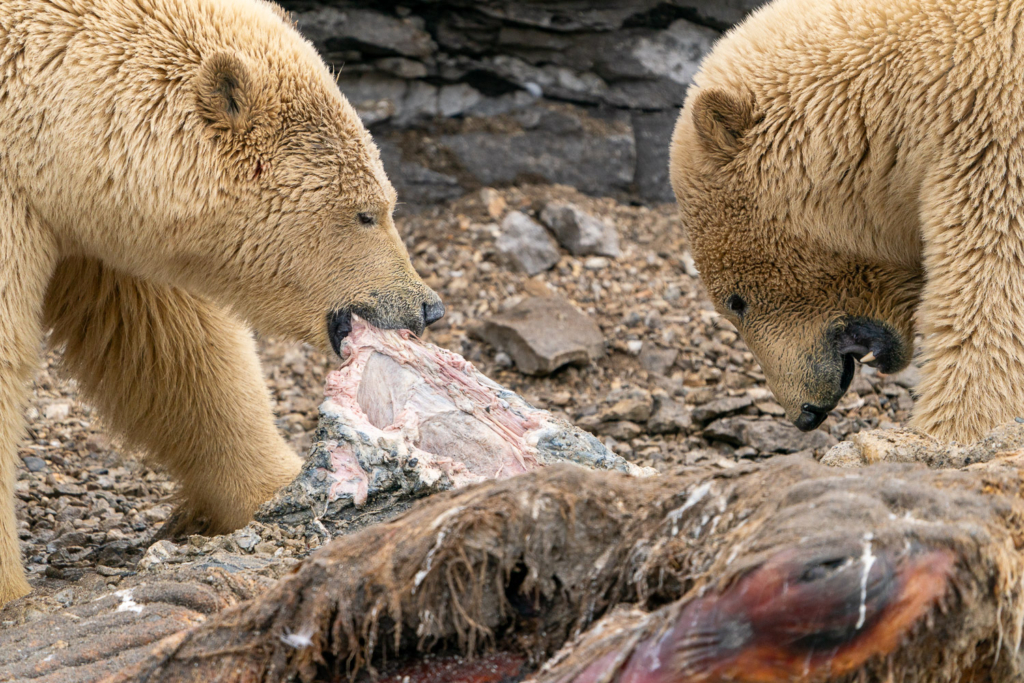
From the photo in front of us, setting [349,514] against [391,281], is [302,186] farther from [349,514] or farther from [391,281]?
[349,514]

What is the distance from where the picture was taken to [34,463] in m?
5.21

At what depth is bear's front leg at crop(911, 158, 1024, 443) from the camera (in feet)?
10.9

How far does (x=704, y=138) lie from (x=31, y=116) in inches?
102

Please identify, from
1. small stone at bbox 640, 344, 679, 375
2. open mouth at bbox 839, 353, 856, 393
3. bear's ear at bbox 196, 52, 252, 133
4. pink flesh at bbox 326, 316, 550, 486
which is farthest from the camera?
small stone at bbox 640, 344, 679, 375

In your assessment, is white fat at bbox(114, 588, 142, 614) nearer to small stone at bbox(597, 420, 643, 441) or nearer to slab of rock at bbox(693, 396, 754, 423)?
small stone at bbox(597, 420, 643, 441)

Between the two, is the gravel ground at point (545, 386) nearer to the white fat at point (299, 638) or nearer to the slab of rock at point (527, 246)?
the slab of rock at point (527, 246)

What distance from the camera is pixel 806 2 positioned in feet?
13.5

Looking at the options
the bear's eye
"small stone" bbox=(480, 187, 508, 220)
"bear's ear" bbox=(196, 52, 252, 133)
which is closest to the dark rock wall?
"small stone" bbox=(480, 187, 508, 220)

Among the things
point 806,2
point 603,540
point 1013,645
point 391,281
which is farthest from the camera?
point 806,2

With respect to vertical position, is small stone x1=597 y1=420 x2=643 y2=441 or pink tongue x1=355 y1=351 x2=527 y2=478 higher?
pink tongue x1=355 y1=351 x2=527 y2=478

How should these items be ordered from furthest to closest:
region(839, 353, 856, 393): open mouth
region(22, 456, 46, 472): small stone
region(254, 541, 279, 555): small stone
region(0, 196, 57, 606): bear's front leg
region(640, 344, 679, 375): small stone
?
region(640, 344, 679, 375): small stone
region(22, 456, 46, 472): small stone
region(839, 353, 856, 393): open mouth
region(0, 196, 57, 606): bear's front leg
region(254, 541, 279, 555): small stone

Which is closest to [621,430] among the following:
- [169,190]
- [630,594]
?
[169,190]

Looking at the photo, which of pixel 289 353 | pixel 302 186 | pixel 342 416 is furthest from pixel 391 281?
pixel 289 353

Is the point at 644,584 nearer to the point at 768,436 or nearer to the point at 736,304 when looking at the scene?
the point at 736,304
